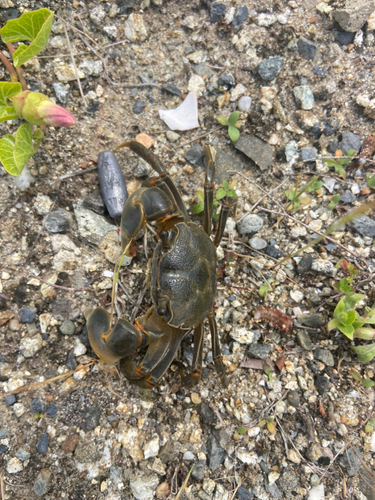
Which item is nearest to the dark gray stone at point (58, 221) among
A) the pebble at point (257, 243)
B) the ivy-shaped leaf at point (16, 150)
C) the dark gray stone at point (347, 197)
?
the ivy-shaped leaf at point (16, 150)

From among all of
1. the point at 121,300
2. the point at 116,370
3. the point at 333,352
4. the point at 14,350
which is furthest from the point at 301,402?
the point at 14,350

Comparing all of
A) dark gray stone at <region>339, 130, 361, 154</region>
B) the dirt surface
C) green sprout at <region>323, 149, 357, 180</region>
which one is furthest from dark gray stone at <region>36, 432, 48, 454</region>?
dark gray stone at <region>339, 130, 361, 154</region>

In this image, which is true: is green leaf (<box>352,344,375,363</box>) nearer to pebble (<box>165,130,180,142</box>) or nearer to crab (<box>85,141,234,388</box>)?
crab (<box>85,141,234,388</box>)

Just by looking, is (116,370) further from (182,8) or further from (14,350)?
(182,8)

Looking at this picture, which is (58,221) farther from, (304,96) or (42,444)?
(304,96)

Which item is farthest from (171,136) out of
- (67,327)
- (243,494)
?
(243,494)

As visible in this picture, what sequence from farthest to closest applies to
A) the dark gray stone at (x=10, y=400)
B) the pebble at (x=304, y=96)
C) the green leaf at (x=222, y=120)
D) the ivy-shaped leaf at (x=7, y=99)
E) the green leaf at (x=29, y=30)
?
1. the pebble at (x=304, y=96)
2. the green leaf at (x=222, y=120)
3. the dark gray stone at (x=10, y=400)
4. the ivy-shaped leaf at (x=7, y=99)
5. the green leaf at (x=29, y=30)

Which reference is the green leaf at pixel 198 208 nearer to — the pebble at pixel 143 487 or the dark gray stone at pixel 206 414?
the dark gray stone at pixel 206 414
